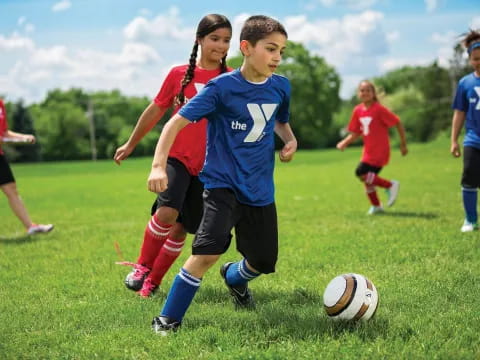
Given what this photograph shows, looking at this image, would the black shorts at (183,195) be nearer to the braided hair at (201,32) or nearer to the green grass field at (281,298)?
the braided hair at (201,32)

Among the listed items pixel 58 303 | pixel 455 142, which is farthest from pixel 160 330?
pixel 455 142

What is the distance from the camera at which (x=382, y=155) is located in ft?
35.6

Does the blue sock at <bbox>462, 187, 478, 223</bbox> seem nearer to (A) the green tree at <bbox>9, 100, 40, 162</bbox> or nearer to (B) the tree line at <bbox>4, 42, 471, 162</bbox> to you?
(B) the tree line at <bbox>4, 42, 471, 162</bbox>

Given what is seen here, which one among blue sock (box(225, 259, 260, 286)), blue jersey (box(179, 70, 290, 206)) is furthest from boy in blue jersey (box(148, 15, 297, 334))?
blue sock (box(225, 259, 260, 286))

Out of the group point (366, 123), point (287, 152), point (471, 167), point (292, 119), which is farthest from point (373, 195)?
point (292, 119)

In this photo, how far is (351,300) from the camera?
4.14 meters

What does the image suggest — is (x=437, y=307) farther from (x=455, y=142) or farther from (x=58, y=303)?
(x=455, y=142)

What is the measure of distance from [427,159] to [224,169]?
25854mm

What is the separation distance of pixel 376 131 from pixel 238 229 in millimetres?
7068

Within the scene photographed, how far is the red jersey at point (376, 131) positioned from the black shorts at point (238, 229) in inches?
267

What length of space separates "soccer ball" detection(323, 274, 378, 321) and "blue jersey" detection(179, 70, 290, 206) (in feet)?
2.67

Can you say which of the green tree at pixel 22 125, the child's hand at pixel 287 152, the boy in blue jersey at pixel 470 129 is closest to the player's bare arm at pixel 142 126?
the child's hand at pixel 287 152

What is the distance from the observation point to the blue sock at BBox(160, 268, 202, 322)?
13.5 ft

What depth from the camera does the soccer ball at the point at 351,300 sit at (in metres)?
4.14
